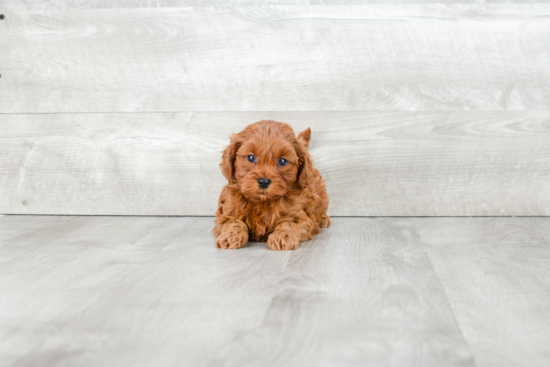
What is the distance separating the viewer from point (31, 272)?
162 cm

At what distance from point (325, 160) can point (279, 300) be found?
122cm

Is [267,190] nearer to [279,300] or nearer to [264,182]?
[264,182]

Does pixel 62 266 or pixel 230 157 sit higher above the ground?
pixel 230 157

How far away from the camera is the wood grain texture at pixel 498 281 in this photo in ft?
3.64

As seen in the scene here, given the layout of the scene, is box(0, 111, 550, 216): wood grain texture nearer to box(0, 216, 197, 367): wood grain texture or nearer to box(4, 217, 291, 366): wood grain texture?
box(0, 216, 197, 367): wood grain texture

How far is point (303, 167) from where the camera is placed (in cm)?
190

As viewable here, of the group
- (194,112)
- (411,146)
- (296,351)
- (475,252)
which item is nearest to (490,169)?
(411,146)

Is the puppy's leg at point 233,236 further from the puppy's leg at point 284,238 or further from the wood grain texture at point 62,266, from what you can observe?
the wood grain texture at point 62,266

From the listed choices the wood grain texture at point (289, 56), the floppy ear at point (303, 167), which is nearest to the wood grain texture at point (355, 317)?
the floppy ear at point (303, 167)

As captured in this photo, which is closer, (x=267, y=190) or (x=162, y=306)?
(x=162, y=306)

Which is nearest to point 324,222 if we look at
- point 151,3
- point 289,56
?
point 289,56

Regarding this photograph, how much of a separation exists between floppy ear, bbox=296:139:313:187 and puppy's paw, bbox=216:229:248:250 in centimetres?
32

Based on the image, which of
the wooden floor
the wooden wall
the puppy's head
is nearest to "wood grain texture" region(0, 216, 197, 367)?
the wooden floor

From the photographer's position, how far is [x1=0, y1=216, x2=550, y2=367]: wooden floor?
108 centimetres
